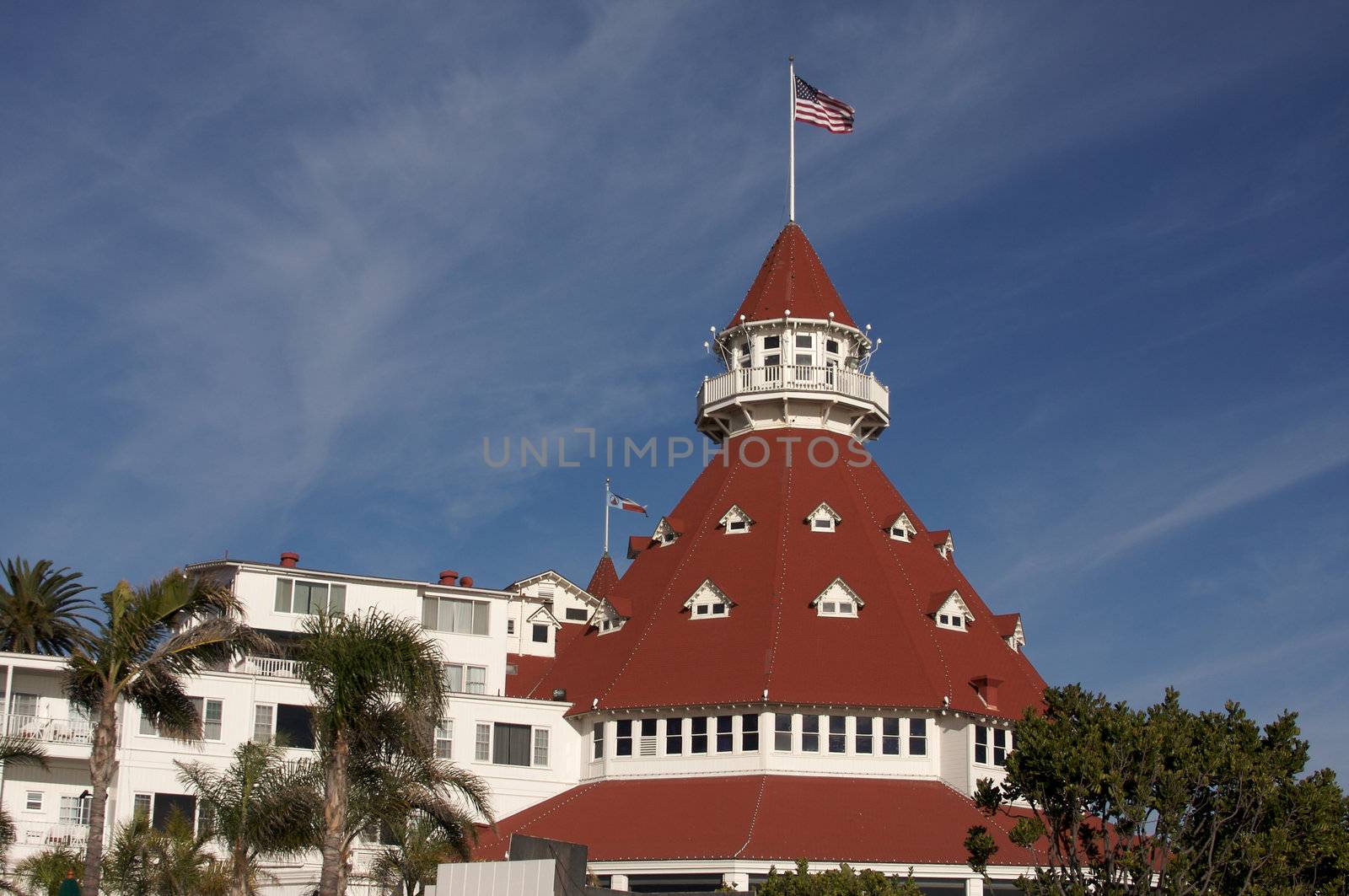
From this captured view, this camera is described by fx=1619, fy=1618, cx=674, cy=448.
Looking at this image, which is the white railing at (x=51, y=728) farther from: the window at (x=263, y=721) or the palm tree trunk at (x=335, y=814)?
the palm tree trunk at (x=335, y=814)


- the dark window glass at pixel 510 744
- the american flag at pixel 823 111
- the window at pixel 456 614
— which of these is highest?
the american flag at pixel 823 111

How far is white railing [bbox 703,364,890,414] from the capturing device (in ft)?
223

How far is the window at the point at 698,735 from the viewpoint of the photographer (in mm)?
56875

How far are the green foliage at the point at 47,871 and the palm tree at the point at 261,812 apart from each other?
374cm

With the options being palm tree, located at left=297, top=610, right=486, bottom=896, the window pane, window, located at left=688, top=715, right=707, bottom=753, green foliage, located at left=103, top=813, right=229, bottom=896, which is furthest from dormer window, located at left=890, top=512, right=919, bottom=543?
palm tree, located at left=297, top=610, right=486, bottom=896

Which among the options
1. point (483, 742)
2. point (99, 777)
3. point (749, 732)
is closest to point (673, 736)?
point (749, 732)

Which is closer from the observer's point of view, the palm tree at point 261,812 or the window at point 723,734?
the palm tree at point 261,812

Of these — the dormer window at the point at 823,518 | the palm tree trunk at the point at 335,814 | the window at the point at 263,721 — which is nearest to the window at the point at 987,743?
the dormer window at the point at 823,518

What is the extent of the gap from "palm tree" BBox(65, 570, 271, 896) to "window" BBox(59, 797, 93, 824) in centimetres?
2401

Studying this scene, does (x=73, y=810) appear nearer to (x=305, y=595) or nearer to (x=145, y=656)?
(x=305, y=595)

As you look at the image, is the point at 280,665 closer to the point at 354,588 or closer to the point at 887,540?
the point at 354,588

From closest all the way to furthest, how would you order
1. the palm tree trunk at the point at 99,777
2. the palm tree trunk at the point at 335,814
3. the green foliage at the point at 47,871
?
1. the palm tree trunk at the point at 335,814
2. the palm tree trunk at the point at 99,777
3. the green foliage at the point at 47,871

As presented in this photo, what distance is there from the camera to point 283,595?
2406 inches

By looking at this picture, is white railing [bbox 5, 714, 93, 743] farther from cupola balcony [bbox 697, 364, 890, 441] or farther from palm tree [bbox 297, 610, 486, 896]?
cupola balcony [bbox 697, 364, 890, 441]
